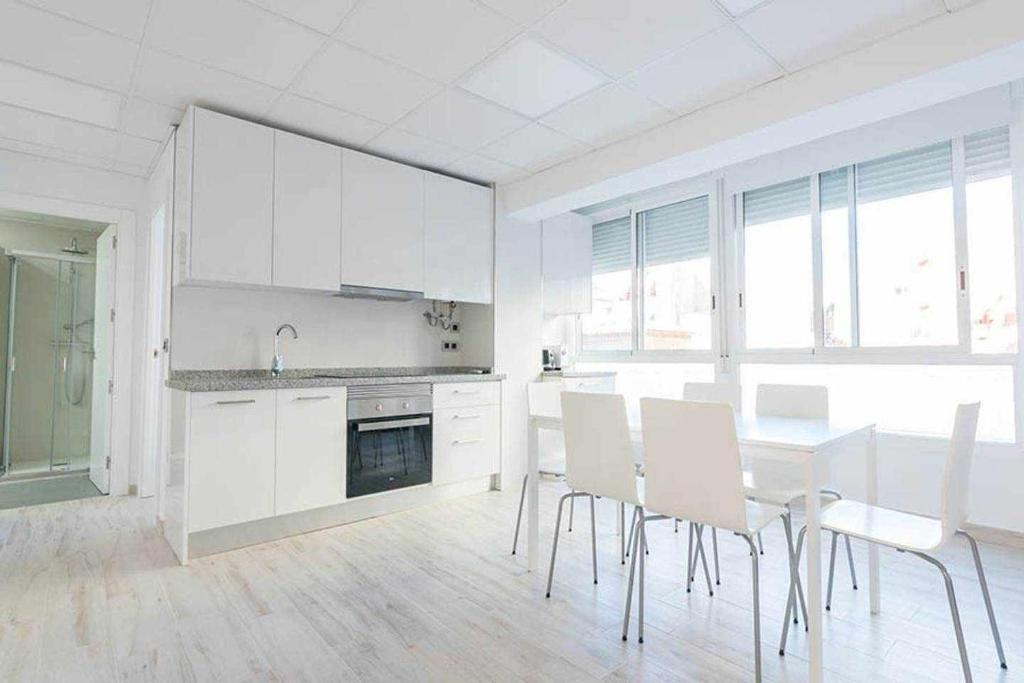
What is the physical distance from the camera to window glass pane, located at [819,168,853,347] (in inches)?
144

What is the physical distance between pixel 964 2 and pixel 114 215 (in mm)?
5381

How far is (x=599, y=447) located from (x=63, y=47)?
3145 millimetres

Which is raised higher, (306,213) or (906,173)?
(906,173)

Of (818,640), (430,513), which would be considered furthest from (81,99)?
(818,640)

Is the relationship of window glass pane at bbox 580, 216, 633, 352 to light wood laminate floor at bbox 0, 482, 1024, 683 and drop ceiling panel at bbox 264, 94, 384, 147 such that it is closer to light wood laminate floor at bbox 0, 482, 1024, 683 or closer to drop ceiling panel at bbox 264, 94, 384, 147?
light wood laminate floor at bbox 0, 482, 1024, 683

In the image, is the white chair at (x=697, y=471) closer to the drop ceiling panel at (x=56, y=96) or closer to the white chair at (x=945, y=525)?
the white chair at (x=945, y=525)

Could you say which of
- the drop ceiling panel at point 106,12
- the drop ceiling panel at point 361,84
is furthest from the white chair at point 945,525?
the drop ceiling panel at point 106,12

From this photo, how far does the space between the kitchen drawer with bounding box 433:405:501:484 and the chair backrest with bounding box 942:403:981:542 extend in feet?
9.45

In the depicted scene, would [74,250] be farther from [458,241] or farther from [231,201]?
[458,241]

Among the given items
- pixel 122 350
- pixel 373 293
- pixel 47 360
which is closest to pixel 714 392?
pixel 373 293

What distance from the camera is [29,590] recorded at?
2385mm

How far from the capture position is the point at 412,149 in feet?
12.1

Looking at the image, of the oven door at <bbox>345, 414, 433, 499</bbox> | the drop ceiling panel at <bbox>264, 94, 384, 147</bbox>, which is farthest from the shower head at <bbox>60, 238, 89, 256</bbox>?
the oven door at <bbox>345, 414, 433, 499</bbox>

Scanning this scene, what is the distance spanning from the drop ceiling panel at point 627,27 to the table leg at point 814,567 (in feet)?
6.19
